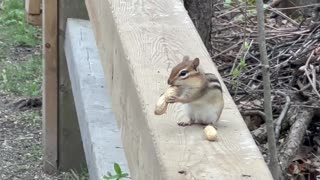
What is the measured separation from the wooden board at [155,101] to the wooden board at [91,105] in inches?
20.4

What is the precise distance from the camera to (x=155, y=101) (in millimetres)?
1903

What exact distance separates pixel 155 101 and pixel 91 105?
1707 mm

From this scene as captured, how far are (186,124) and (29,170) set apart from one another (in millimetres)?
3229

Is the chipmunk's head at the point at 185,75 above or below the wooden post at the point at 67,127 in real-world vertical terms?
above

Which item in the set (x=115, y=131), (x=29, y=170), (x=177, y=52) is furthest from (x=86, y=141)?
(x=29, y=170)

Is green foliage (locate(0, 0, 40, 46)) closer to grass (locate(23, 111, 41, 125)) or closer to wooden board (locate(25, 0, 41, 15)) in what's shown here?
grass (locate(23, 111, 41, 125))

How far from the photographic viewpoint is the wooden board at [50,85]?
4504 mm

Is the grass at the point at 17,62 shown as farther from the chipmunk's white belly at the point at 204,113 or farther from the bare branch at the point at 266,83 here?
the chipmunk's white belly at the point at 204,113

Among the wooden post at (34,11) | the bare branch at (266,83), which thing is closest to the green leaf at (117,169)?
the bare branch at (266,83)

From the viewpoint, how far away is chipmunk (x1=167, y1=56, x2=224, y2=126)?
6.04 feet

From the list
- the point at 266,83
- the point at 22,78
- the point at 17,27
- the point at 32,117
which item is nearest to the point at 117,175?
the point at 266,83

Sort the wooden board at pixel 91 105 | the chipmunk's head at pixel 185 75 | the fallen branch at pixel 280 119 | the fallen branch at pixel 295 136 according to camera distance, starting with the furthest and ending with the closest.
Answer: the fallen branch at pixel 280 119, the fallen branch at pixel 295 136, the wooden board at pixel 91 105, the chipmunk's head at pixel 185 75

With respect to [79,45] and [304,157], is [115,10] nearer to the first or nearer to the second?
[304,157]

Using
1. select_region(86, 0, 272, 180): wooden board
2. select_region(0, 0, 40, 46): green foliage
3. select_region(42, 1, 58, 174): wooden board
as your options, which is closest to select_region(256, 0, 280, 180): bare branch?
select_region(86, 0, 272, 180): wooden board
